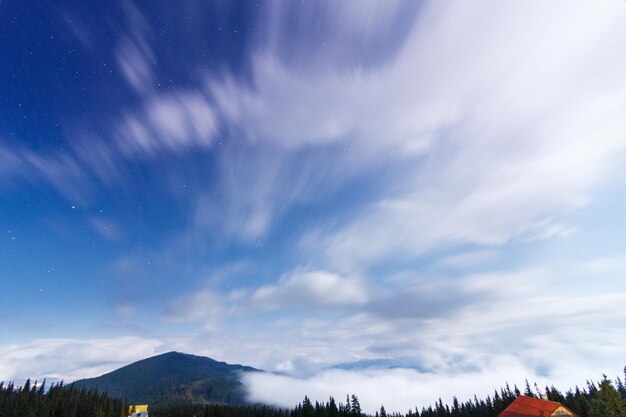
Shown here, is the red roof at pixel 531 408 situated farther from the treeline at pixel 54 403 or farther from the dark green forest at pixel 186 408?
the treeline at pixel 54 403

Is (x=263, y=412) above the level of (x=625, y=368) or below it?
below

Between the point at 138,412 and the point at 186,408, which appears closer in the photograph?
the point at 138,412

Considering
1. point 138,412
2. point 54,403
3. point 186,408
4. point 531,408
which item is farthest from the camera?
point 186,408

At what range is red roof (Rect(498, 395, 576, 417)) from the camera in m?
64.4

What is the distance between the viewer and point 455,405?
557 feet

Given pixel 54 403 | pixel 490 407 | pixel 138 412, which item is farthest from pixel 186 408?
pixel 490 407

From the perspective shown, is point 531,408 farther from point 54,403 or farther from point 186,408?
point 186,408

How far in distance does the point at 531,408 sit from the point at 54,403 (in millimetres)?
151459

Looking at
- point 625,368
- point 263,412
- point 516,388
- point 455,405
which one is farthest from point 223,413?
point 625,368

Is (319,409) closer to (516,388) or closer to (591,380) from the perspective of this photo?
(516,388)

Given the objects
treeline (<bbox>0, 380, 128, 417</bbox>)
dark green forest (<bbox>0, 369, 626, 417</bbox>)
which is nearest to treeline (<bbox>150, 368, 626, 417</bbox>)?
dark green forest (<bbox>0, 369, 626, 417</bbox>)

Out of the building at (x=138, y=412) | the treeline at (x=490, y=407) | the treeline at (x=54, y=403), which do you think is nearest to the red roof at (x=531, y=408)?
the treeline at (x=490, y=407)

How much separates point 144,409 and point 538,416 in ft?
522

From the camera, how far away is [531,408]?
67562 millimetres
